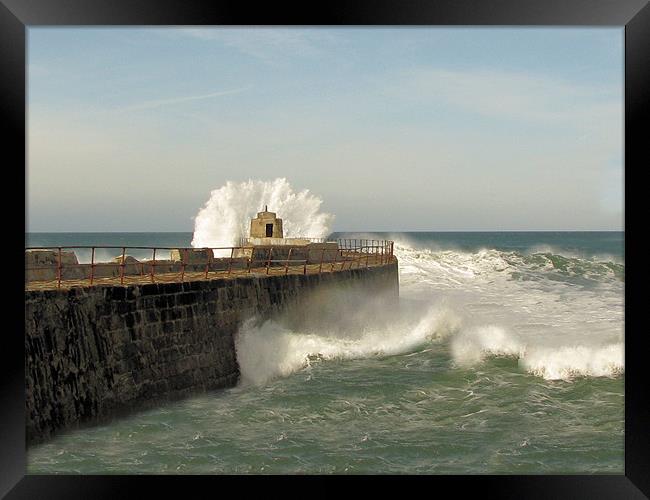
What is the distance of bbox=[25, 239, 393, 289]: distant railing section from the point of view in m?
11.6

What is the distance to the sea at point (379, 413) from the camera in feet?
28.2

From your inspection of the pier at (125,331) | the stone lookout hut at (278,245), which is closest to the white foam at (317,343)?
the pier at (125,331)

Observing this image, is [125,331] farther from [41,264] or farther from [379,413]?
[379,413]

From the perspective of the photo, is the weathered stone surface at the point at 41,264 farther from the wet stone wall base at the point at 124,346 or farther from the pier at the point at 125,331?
the wet stone wall base at the point at 124,346

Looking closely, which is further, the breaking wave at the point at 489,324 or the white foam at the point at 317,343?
the breaking wave at the point at 489,324

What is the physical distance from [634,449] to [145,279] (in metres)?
9.11

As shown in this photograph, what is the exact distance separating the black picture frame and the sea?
2265 millimetres

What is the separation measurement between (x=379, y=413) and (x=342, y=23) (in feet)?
23.4

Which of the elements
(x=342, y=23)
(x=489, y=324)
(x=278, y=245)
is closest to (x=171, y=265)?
(x=278, y=245)

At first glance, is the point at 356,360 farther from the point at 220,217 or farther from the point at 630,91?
the point at 220,217

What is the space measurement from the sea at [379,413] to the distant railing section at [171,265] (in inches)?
66.5

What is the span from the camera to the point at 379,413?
1108 centimetres

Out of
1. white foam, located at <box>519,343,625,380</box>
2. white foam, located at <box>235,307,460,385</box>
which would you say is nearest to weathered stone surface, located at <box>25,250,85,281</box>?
white foam, located at <box>235,307,460,385</box>

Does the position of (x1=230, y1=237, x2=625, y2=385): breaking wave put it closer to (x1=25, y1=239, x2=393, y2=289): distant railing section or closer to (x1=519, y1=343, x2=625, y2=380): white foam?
(x1=519, y1=343, x2=625, y2=380): white foam
